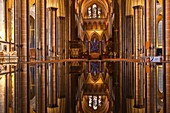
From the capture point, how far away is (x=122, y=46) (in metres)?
43.1

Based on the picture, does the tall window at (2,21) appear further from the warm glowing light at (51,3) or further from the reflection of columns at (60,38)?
the reflection of columns at (60,38)

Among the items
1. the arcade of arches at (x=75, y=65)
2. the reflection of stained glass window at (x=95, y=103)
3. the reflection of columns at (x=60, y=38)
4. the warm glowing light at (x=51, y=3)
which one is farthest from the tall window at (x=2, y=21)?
the reflection of stained glass window at (x=95, y=103)

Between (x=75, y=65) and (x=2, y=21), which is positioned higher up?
(x=2, y=21)

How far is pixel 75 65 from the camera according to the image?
68.9 ft

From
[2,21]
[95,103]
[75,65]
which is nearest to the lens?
[95,103]

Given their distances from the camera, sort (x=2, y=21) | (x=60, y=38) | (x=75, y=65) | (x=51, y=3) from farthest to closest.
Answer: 1. (x=60, y=38)
2. (x=51, y=3)
3. (x=2, y=21)
4. (x=75, y=65)

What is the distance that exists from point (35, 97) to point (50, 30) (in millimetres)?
30437

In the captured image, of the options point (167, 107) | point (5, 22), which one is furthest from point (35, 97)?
point (5, 22)

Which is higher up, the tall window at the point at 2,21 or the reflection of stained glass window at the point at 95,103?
the tall window at the point at 2,21

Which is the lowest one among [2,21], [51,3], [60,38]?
[60,38]

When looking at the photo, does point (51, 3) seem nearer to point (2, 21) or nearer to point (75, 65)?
point (2, 21)

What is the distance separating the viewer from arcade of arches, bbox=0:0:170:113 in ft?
15.1

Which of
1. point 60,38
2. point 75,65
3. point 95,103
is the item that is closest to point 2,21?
point 75,65

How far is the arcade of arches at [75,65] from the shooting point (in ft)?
15.1
